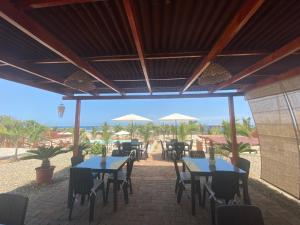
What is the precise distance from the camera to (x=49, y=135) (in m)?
15.3

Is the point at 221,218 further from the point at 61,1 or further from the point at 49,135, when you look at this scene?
the point at 49,135

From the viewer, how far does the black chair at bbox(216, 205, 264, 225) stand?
1.81 m

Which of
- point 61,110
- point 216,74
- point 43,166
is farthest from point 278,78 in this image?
point 61,110

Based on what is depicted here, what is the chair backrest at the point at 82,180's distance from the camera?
355cm

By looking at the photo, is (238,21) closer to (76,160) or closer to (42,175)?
(76,160)

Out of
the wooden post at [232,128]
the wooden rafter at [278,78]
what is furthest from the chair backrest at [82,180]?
the wooden post at [232,128]

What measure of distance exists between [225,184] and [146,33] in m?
2.83

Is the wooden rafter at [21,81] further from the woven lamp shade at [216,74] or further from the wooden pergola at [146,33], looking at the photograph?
the woven lamp shade at [216,74]

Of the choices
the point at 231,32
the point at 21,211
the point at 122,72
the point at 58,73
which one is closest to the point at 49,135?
the point at 58,73

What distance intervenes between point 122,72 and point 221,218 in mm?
4220

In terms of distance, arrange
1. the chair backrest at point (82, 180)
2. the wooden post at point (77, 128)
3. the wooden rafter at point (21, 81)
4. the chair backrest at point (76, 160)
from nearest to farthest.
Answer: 1. the chair backrest at point (82, 180)
2. the chair backrest at point (76, 160)
3. the wooden rafter at point (21, 81)
4. the wooden post at point (77, 128)

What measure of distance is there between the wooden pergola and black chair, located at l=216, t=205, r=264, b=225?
2.04 metres

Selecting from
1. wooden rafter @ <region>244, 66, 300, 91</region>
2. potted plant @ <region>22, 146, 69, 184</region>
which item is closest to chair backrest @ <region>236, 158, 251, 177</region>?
wooden rafter @ <region>244, 66, 300, 91</region>

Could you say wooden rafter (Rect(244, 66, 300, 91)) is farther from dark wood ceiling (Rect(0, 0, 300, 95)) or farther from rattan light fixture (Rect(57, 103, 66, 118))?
rattan light fixture (Rect(57, 103, 66, 118))
